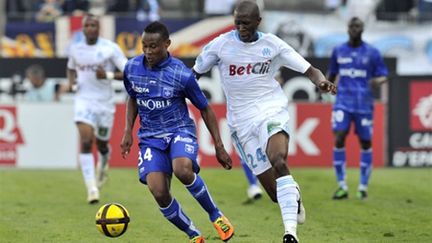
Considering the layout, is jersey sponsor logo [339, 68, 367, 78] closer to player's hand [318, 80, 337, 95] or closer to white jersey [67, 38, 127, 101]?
white jersey [67, 38, 127, 101]

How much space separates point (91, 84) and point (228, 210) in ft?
10.5

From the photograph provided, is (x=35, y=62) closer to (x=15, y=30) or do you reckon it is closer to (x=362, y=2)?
(x=15, y=30)

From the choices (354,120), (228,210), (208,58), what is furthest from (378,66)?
(208,58)

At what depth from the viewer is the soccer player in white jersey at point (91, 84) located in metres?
15.7

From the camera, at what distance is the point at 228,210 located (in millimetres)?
14477

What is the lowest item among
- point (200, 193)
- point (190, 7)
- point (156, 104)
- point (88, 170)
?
point (88, 170)

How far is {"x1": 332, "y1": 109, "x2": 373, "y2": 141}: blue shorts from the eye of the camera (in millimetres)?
16078

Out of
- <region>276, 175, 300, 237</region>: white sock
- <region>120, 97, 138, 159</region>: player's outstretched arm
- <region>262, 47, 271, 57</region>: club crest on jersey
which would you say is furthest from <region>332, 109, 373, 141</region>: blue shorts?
<region>120, 97, 138, 159</region>: player's outstretched arm

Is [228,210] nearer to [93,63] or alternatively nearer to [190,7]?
[93,63]

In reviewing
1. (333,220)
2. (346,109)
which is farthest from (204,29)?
(333,220)

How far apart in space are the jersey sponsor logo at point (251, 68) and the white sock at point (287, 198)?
4.21ft

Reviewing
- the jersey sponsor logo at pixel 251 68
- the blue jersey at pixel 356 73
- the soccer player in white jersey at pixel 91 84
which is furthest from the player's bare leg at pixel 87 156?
the jersey sponsor logo at pixel 251 68

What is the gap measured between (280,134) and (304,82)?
41.4 ft

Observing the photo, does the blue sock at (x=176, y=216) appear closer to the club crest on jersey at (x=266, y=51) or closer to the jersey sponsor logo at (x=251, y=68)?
the jersey sponsor logo at (x=251, y=68)
